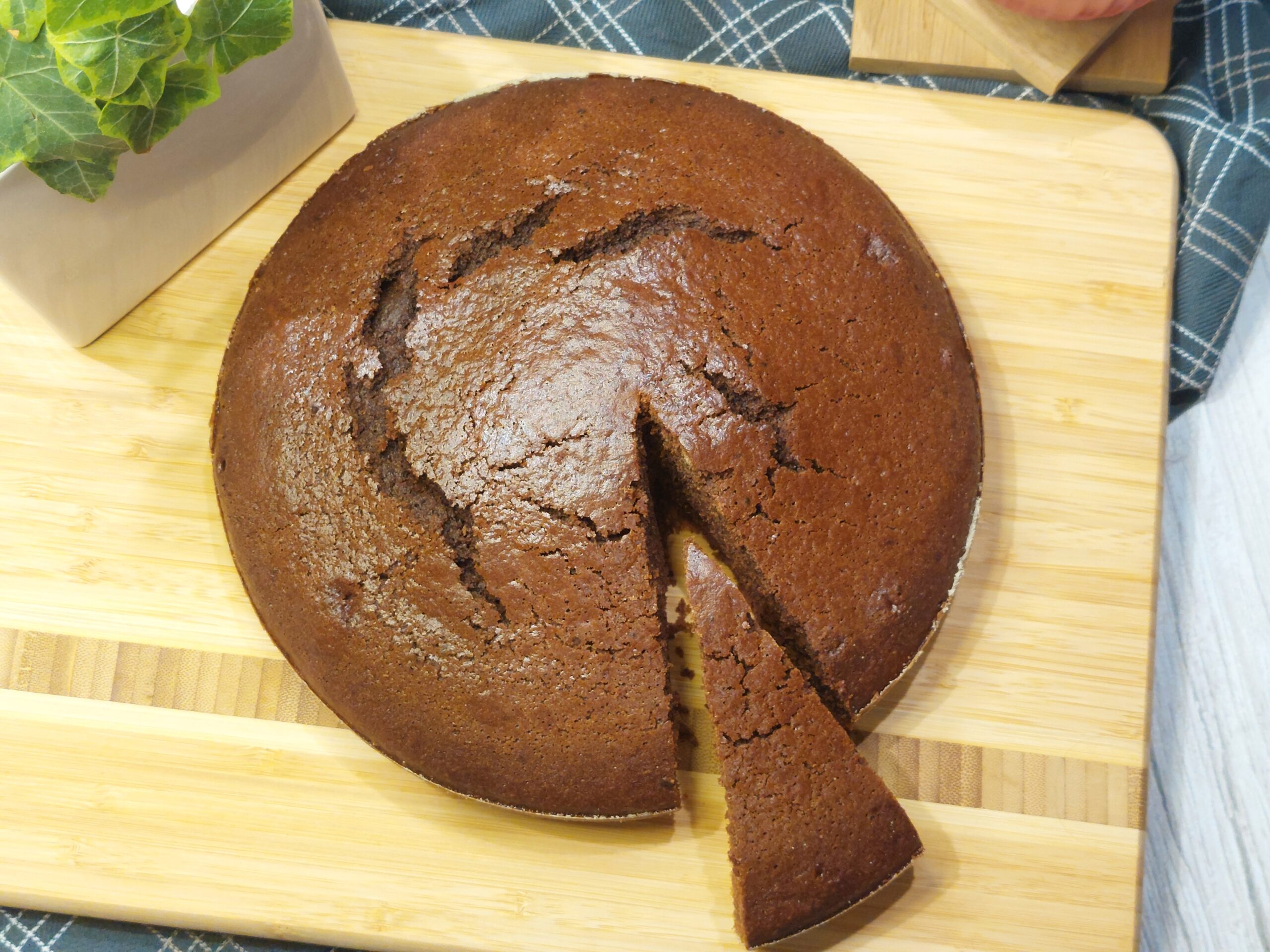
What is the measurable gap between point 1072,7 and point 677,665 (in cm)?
160

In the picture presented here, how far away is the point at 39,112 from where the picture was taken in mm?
1541

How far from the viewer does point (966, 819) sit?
6.48 ft

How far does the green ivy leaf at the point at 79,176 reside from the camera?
65.6 inches

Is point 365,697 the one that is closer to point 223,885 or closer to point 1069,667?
point 223,885

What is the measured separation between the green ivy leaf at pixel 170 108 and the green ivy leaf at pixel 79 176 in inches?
2.8

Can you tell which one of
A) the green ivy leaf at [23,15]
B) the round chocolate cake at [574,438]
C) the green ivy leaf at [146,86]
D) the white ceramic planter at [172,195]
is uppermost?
the green ivy leaf at [23,15]

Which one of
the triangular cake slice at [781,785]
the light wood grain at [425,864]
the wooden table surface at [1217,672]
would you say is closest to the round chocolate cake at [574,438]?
the triangular cake slice at [781,785]

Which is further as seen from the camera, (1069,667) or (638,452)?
(1069,667)

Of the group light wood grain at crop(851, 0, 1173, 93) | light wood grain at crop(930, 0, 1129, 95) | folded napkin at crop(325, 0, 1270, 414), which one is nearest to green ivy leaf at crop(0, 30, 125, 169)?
folded napkin at crop(325, 0, 1270, 414)

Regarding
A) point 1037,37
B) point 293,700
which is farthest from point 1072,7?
point 293,700

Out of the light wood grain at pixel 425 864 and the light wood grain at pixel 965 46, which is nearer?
the light wood grain at pixel 425 864

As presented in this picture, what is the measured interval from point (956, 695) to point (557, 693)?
83cm

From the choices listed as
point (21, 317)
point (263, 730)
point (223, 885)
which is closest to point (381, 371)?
point (263, 730)

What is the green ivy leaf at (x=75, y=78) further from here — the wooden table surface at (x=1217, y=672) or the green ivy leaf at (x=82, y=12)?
the wooden table surface at (x=1217, y=672)
